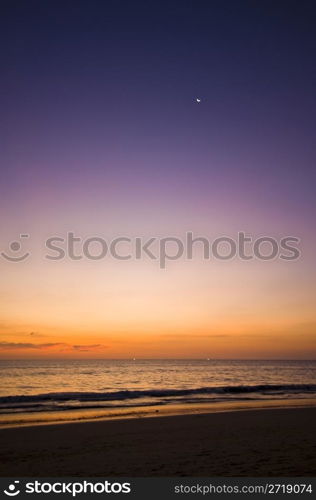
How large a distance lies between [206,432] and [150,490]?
672cm

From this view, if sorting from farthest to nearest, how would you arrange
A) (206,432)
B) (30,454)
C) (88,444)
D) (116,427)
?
(116,427)
(206,432)
(88,444)
(30,454)

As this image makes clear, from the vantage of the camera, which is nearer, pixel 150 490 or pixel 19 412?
pixel 150 490

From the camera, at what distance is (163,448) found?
38.9 ft

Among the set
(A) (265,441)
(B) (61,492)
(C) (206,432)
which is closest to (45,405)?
(C) (206,432)

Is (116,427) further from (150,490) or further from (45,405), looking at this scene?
(45,405)

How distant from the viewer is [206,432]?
14.5 meters

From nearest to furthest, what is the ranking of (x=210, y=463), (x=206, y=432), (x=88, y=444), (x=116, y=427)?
1. (x=210, y=463)
2. (x=88, y=444)
3. (x=206, y=432)
4. (x=116, y=427)

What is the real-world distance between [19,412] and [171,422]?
9.06 meters

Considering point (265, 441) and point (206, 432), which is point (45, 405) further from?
point (265, 441)

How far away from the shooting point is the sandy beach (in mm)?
9578

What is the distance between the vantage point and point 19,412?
72.4 feet

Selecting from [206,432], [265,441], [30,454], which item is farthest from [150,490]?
[206,432]

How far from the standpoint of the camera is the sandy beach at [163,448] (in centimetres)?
958

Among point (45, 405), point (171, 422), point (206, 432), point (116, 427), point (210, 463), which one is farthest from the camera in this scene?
point (45, 405)
